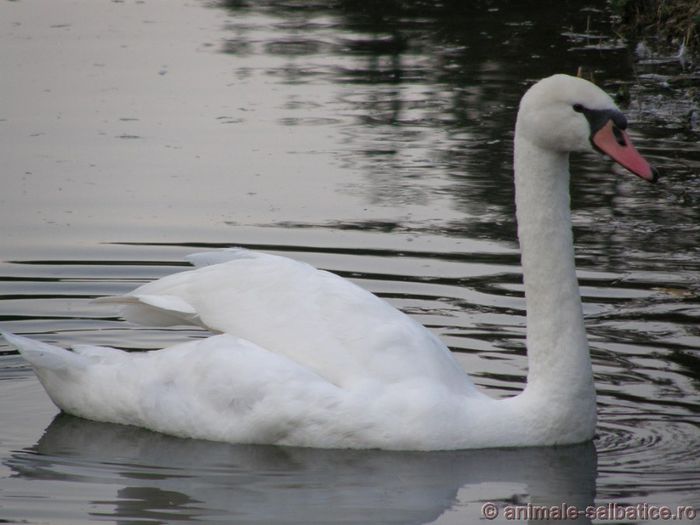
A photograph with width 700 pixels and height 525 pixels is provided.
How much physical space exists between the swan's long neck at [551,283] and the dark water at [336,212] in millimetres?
293

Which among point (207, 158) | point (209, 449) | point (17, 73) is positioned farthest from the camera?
point (17, 73)

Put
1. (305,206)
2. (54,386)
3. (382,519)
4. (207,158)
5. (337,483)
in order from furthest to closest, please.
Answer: (207,158), (305,206), (54,386), (337,483), (382,519)

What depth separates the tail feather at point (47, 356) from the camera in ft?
22.2

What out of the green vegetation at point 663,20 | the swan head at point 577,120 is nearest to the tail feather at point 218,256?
the swan head at point 577,120

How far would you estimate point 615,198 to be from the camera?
35.6 feet

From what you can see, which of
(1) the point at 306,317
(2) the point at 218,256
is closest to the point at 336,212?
(2) the point at 218,256

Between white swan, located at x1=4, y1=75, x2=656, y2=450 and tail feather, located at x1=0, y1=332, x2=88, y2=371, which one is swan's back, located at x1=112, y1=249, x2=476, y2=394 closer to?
white swan, located at x1=4, y1=75, x2=656, y2=450

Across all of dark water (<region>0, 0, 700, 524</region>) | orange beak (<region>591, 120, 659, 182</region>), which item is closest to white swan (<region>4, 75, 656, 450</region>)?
orange beak (<region>591, 120, 659, 182</region>)

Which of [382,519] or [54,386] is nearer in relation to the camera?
[382,519]

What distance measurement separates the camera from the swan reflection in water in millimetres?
5656

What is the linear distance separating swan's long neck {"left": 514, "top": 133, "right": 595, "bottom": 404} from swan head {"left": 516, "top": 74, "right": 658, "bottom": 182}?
0.32 ft

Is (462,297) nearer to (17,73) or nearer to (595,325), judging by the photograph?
(595,325)

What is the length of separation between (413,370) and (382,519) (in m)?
0.83

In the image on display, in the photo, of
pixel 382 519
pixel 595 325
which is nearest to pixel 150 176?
pixel 595 325
